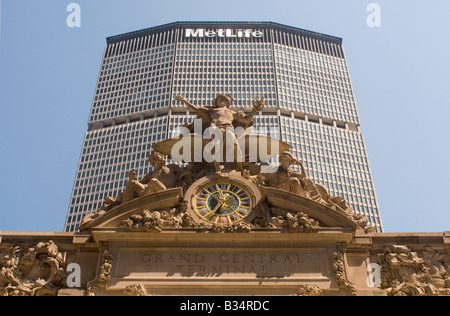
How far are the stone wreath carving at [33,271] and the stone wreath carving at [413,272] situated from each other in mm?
12426

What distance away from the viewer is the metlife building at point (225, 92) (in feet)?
372

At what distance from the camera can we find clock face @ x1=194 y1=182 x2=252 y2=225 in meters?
24.1

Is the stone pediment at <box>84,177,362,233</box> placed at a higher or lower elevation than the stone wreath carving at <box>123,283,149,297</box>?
higher

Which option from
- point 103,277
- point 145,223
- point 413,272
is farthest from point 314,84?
point 103,277

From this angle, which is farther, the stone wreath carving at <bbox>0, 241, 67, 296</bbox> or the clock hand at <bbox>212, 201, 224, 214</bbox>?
the clock hand at <bbox>212, 201, 224, 214</bbox>

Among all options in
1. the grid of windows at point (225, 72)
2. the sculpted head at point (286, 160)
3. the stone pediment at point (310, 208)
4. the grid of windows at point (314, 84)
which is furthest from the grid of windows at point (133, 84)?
the stone pediment at point (310, 208)

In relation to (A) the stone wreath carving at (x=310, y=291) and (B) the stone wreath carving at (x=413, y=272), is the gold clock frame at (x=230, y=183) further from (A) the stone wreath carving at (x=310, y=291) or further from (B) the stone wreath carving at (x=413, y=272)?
(B) the stone wreath carving at (x=413, y=272)

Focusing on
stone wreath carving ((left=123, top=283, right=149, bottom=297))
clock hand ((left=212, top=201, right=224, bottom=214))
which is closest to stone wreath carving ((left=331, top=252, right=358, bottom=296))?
clock hand ((left=212, top=201, right=224, bottom=214))

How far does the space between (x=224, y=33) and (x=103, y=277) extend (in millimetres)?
122387

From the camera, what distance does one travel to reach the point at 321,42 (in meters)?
139

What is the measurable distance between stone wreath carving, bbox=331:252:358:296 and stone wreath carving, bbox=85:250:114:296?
849 centimetres

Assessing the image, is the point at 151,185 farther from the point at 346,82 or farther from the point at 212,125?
the point at 346,82

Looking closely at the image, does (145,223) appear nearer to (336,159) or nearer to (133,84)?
(336,159)

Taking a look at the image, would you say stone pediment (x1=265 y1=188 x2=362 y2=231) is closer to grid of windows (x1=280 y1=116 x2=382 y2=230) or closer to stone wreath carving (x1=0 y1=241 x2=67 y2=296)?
stone wreath carving (x1=0 y1=241 x2=67 y2=296)
